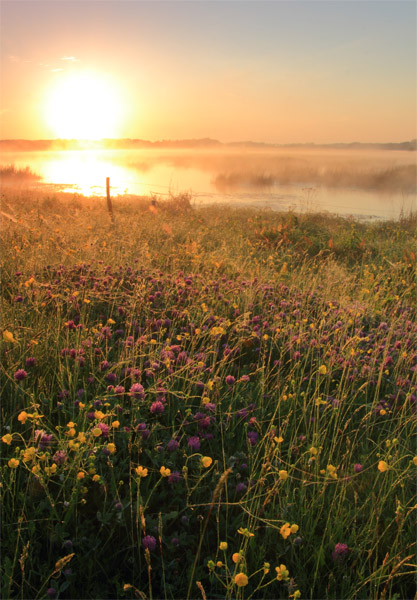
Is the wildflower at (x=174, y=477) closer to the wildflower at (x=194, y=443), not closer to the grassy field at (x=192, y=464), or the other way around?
the grassy field at (x=192, y=464)

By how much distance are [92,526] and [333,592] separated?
1031mm

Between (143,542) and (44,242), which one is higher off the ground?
(44,242)

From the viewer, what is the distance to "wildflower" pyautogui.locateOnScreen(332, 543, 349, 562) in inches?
65.4

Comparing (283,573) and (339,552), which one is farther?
(339,552)

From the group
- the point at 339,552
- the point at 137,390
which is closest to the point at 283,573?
the point at 339,552

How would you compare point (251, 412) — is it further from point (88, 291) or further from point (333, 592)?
point (88, 291)

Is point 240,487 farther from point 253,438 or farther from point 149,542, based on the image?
point 149,542

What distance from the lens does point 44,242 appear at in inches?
239

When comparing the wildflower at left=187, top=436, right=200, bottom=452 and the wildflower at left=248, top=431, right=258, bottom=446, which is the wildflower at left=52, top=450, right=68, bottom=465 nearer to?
the wildflower at left=187, top=436, right=200, bottom=452

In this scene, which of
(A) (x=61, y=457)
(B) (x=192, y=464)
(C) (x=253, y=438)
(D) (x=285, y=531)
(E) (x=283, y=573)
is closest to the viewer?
(E) (x=283, y=573)

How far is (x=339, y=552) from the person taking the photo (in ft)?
5.50

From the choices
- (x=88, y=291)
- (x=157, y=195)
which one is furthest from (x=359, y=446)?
(x=157, y=195)

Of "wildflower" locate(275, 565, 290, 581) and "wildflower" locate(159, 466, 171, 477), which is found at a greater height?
"wildflower" locate(159, 466, 171, 477)

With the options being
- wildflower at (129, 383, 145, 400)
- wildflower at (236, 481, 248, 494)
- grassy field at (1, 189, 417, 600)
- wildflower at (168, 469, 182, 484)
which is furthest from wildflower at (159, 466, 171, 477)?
wildflower at (129, 383, 145, 400)
